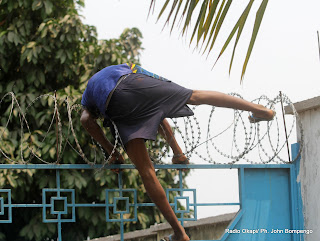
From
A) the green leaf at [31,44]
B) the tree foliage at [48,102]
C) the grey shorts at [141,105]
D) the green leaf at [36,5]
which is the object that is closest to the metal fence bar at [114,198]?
the grey shorts at [141,105]

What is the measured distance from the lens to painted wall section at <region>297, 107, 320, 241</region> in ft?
16.4

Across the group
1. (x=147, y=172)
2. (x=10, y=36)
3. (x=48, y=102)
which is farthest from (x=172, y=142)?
(x=10, y=36)

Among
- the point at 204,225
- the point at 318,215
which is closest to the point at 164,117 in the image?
the point at 318,215

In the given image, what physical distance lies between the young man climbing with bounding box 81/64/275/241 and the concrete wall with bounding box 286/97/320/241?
777mm

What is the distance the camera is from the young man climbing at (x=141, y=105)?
4.41 meters

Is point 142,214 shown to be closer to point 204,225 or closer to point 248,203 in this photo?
point 204,225

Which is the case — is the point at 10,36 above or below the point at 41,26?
below

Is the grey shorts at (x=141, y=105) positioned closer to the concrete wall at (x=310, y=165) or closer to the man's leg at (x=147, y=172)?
the man's leg at (x=147, y=172)

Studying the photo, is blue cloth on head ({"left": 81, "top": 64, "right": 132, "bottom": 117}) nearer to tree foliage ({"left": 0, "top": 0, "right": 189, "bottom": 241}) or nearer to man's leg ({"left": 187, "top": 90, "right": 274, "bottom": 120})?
man's leg ({"left": 187, "top": 90, "right": 274, "bottom": 120})

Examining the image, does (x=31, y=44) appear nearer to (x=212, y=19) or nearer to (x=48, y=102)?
(x=48, y=102)

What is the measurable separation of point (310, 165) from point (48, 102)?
385 centimetres

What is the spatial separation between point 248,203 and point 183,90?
1.27 metres

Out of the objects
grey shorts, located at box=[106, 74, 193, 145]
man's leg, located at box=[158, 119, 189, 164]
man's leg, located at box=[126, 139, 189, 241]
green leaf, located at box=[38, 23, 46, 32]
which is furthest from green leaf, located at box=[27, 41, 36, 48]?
man's leg, located at box=[126, 139, 189, 241]

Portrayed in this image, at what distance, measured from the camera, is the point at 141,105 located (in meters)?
4.45
